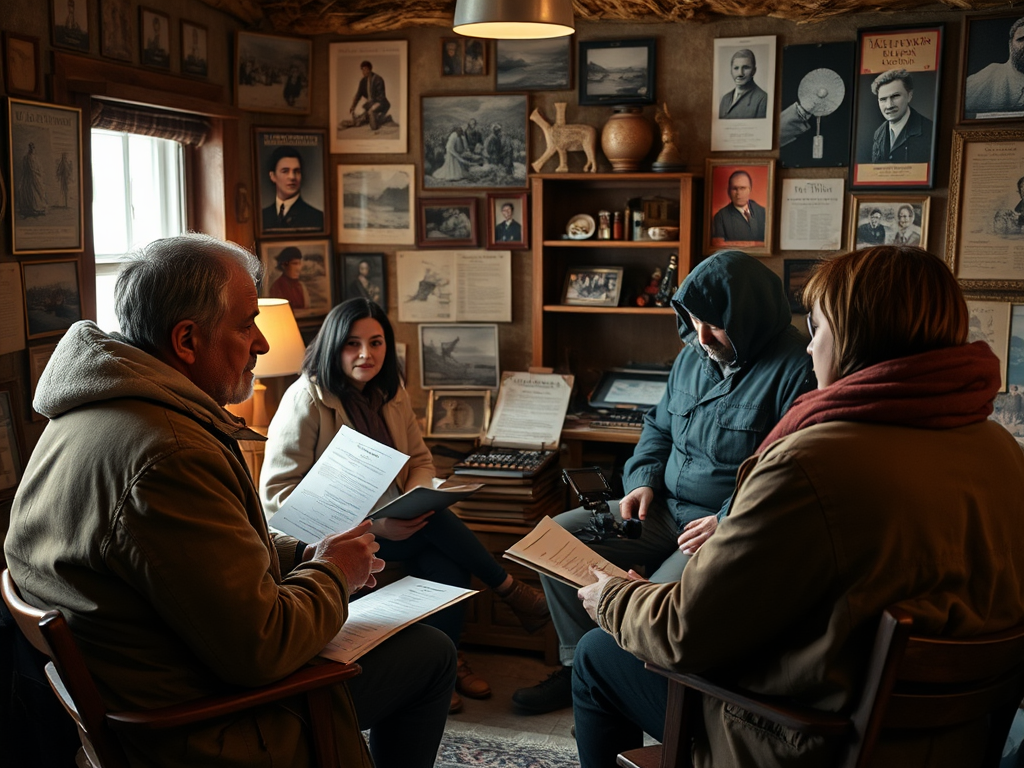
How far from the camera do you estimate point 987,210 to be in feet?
12.0

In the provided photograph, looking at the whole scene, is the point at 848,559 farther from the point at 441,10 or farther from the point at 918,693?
the point at 441,10

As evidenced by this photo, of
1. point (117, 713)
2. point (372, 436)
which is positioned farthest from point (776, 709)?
point (372, 436)

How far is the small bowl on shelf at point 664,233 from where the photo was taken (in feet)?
12.8

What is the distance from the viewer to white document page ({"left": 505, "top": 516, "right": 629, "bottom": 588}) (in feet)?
7.09

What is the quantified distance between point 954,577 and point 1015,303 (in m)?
2.56

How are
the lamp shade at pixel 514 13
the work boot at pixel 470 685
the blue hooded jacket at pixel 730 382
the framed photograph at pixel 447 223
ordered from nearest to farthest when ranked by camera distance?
the lamp shade at pixel 514 13
the blue hooded jacket at pixel 730 382
the work boot at pixel 470 685
the framed photograph at pixel 447 223

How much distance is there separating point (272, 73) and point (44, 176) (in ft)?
4.49

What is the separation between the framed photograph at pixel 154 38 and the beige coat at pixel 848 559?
2762 mm

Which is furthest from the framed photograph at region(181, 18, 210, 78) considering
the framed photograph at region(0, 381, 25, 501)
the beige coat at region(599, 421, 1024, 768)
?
the beige coat at region(599, 421, 1024, 768)

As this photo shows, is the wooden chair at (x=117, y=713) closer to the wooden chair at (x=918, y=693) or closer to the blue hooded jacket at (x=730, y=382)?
the wooden chair at (x=918, y=693)

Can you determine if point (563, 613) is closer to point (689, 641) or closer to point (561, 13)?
point (689, 641)

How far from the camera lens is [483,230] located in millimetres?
4270

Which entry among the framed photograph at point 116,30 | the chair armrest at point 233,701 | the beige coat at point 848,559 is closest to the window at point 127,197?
the framed photograph at point 116,30

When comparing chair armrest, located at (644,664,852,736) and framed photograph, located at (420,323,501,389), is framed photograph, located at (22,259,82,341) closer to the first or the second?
framed photograph, located at (420,323,501,389)
